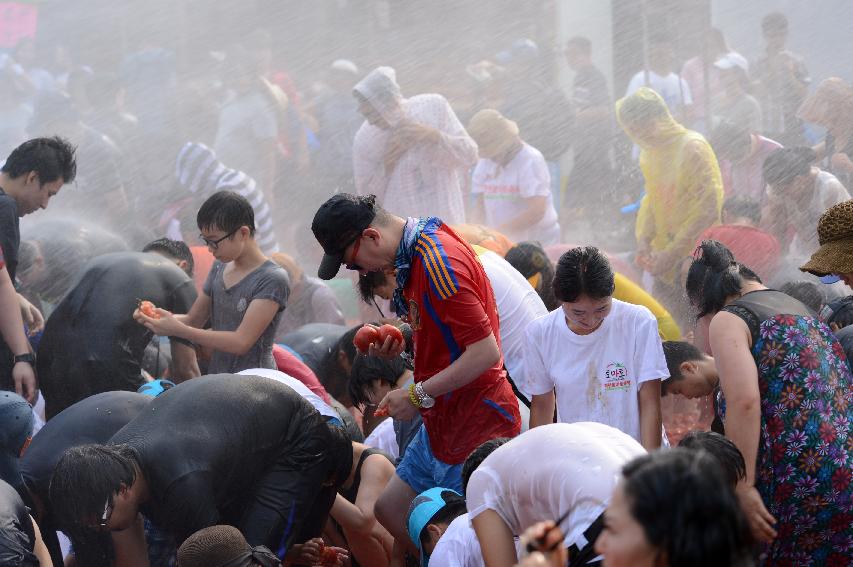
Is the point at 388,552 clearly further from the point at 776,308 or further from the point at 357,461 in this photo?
the point at 776,308

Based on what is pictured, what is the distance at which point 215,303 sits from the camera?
4426 mm

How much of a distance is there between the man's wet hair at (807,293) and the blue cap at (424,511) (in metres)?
2.36

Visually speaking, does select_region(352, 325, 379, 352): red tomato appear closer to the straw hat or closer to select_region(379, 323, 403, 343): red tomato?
select_region(379, 323, 403, 343): red tomato

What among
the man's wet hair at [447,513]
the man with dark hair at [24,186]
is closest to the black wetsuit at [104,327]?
the man with dark hair at [24,186]

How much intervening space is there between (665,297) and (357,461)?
2.93 meters

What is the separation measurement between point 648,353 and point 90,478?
1672 millimetres

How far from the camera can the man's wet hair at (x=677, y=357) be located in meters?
4.00

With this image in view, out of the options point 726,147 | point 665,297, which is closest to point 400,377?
point 665,297

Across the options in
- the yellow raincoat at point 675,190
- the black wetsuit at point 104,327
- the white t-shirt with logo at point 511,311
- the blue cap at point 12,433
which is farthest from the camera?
the yellow raincoat at point 675,190

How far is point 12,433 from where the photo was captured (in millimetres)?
3699

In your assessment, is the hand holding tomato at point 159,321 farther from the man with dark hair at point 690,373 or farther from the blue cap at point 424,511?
the man with dark hair at point 690,373

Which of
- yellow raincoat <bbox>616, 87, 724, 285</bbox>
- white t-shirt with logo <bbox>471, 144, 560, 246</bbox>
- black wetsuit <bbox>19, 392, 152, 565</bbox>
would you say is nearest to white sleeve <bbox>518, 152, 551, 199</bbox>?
white t-shirt with logo <bbox>471, 144, 560, 246</bbox>

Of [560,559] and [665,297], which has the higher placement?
[560,559]

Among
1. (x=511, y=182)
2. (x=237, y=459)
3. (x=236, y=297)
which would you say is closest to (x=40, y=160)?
(x=236, y=297)
